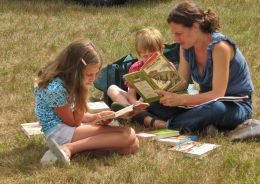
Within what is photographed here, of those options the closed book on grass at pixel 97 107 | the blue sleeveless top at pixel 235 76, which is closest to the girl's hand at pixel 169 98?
the blue sleeveless top at pixel 235 76

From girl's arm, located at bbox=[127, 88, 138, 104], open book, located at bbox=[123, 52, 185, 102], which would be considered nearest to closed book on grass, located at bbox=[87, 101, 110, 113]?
girl's arm, located at bbox=[127, 88, 138, 104]

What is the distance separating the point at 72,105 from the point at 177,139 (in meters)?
0.90

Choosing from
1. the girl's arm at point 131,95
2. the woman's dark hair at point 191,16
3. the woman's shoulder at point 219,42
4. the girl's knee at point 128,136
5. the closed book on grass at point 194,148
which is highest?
the woman's dark hair at point 191,16

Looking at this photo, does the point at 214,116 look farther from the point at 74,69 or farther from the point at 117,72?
the point at 117,72

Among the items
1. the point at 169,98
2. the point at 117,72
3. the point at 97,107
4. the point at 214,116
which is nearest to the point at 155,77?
the point at 169,98

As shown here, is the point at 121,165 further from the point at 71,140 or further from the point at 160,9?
the point at 160,9

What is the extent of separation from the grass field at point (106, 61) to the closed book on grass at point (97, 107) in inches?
20.6

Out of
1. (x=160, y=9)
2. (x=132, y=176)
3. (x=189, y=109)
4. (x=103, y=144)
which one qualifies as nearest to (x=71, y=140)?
(x=103, y=144)

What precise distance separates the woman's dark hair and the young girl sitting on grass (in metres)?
0.77

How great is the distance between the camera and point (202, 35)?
14.8ft

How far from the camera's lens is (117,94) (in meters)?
5.30

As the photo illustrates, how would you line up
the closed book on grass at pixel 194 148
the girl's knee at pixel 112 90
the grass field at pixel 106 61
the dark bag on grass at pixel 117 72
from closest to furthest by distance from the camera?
the grass field at pixel 106 61
the closed book on grass at pixel 194 148
the girl's knee at pixel 112 90
the dark bag on grass at pixel 117 72

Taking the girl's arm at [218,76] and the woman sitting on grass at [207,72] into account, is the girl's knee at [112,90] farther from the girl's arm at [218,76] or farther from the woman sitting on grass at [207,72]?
the girl's arm at [218,76]

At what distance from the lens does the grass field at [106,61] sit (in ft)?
12.0
